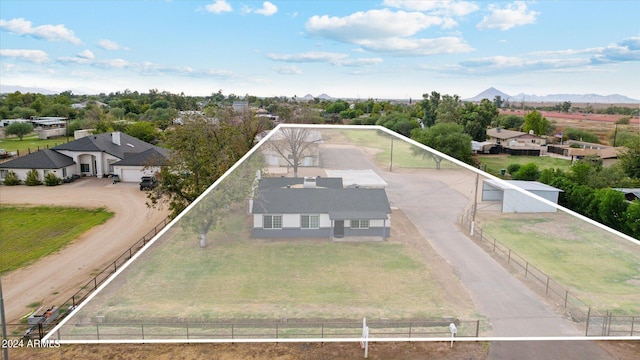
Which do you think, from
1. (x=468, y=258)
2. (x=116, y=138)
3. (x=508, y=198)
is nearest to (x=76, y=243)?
(x=468, y=258)

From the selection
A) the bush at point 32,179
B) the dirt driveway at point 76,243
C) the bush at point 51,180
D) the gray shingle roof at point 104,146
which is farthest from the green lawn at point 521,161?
the bush at point 32,179

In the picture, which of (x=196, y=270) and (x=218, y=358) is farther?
(x=218, y=358)

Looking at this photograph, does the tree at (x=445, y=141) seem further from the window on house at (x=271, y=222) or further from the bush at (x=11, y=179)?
the bush at (x=11, y=179)

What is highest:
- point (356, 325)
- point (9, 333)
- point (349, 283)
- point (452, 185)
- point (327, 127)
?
point (327, 127)

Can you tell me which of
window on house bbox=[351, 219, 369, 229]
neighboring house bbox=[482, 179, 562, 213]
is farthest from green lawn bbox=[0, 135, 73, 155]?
neighboring house bbox=[482, 179, 562, 213]

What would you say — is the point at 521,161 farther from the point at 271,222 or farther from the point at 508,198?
the point at 271,222

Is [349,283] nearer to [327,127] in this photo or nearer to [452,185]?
[452,185]

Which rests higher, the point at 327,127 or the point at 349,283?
the point at 327,127

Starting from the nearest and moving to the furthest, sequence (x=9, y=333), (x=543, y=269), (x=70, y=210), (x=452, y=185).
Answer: (x=543, y=269), (x=452, y=185), (x=9, y=333), (x=70, y=210)

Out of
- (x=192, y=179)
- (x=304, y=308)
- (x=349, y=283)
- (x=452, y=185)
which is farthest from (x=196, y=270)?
(x=192, y=179)
